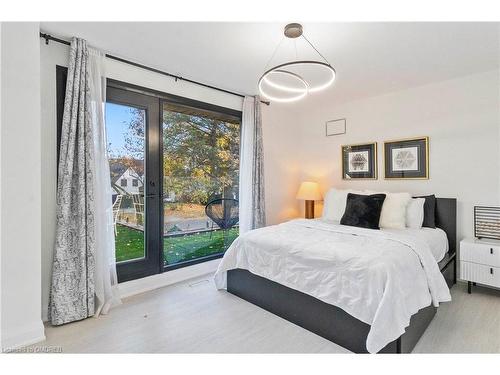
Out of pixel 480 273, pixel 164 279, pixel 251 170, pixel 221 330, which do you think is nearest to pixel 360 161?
pixel 251 170

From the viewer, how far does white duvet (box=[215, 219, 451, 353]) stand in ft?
→ 5.24

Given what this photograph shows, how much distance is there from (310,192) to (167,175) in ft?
7.09

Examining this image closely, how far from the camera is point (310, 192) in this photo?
407 centimetres

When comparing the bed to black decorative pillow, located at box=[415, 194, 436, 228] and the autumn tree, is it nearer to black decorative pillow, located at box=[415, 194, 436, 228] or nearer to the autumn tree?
black decorative pillow, located at box=[415, 194, 436, 228]

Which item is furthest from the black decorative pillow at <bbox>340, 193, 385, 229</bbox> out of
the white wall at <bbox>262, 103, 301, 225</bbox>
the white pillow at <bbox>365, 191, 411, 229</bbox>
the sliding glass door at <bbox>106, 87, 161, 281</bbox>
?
the sliding glass door at <bbox>106, 87, 161, 281</bbox>

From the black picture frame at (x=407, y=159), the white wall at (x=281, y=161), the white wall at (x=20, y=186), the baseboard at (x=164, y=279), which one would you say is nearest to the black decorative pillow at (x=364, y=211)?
the black picture frame at (x=407, y=159)

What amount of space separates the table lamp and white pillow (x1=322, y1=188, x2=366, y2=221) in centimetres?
41

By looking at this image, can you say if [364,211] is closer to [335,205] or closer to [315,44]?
[335,205]

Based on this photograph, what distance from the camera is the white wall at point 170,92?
7.15 ft

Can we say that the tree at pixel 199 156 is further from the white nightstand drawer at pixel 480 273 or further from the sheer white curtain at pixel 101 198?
the white nightstand drawer at pixel 480 273
